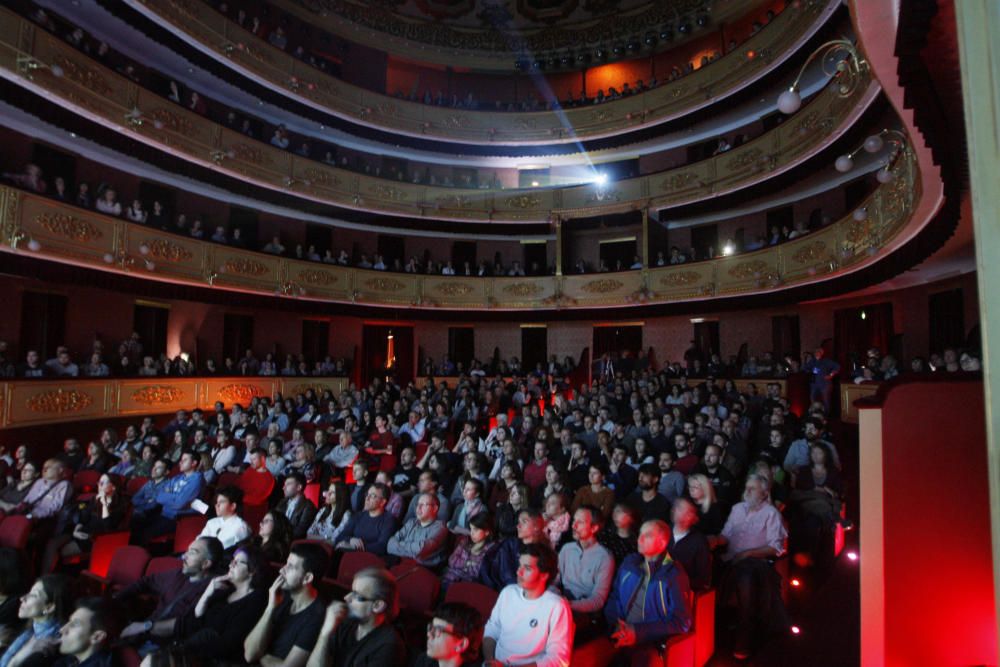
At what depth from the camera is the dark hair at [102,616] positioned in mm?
2352

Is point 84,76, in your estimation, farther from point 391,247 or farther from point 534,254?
point 534,254

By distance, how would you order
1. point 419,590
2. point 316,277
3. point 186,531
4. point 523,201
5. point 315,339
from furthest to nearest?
point 523,201, point 315,339, point 316,277, point 186,531, point 419,590

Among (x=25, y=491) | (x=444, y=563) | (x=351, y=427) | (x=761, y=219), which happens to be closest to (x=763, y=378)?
(x=761, y=219)

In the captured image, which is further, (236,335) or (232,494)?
(236,335)

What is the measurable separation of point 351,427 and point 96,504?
345 cm

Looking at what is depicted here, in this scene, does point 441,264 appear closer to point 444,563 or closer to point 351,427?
point 351,427

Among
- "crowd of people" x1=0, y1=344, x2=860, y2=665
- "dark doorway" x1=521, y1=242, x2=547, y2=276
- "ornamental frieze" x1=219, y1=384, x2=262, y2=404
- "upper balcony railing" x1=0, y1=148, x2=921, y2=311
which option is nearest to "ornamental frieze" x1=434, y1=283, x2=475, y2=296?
"upper balcony railing" x1=0, y1=148, x2=921, y2=311

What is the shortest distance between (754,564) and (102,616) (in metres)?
3.38

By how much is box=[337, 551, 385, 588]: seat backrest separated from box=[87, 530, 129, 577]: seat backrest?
6.52ft

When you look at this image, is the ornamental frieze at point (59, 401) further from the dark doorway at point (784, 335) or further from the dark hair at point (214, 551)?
the dark doorway at point (784, 335)

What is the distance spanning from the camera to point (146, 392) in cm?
991

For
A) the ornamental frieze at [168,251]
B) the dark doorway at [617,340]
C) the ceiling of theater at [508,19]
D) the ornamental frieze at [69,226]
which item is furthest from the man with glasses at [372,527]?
the ceiling of theater at [508,19]

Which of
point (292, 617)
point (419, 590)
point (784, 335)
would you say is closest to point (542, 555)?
point (419, 590)

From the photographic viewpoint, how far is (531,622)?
96.8 inches
